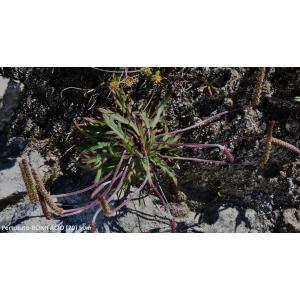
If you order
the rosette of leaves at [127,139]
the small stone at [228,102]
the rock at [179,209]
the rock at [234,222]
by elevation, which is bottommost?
the rock at [234,222]

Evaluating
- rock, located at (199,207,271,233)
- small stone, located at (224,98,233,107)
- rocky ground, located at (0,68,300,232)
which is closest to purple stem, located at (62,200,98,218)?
rocky ground, located at (0,68,300,232)

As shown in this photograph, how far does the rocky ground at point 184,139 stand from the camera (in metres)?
3.40

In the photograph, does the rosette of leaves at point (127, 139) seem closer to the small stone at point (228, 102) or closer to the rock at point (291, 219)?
the small stone at point (228, 102)

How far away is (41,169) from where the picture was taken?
11.6 feet

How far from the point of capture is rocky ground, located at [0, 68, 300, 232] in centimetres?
340

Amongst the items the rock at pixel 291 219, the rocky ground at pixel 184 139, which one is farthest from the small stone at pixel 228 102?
the rock at pixel 291 219

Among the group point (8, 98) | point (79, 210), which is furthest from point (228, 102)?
point (8, 98)

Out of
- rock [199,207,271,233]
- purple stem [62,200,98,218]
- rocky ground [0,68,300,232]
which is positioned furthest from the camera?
rock [199,207,271,233]

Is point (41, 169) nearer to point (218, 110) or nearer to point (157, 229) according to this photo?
point (157, 229)

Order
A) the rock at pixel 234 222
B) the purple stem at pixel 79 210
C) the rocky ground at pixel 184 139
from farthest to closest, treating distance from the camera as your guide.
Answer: the rock at pixel 234 222
the rocky ground at pixel 184 139
the purple stem at pixel 79 210

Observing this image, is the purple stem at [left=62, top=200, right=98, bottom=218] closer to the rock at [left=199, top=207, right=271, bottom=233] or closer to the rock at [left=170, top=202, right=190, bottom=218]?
the rock at [left=170, top=202, right=190, bottom=218]

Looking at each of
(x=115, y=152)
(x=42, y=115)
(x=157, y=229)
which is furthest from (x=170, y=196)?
(x=42, y=115)
